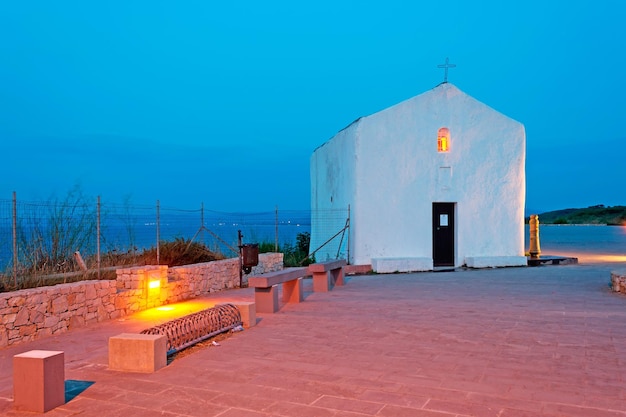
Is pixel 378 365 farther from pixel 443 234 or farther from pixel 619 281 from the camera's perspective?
pixel 443 234

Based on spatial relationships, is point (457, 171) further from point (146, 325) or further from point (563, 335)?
point (146, 325)

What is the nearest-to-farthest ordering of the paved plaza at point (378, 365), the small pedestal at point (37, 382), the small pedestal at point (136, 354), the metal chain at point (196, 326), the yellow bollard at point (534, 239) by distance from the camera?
the small pedestal at point (37, 382) < the paved plaza at point (378, 365) < the small pedestal at point (136, 354) < the metal chain at point (196, 326) < the yellow bollard at point (534, 239)

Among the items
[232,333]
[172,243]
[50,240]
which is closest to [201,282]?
[172,243]

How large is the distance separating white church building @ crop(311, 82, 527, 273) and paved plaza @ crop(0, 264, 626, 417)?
263 inches

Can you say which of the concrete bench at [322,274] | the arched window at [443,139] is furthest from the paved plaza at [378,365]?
the arched window at [443,139]

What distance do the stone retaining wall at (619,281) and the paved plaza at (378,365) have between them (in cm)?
141

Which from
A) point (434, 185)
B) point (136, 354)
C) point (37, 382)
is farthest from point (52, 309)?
point (434, 185)

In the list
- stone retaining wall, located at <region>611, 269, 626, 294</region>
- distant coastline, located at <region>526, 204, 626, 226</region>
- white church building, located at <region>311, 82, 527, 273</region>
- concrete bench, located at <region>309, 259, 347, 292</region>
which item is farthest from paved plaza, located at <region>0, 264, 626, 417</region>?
distant coastline, located at <region>526, 204, 626, 226</region>

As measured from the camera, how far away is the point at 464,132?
1802 centimetres

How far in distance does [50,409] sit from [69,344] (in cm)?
278

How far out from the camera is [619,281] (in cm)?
1184

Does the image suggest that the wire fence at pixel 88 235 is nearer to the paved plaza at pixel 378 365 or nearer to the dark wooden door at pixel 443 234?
the paved plaza at pixel 378 365

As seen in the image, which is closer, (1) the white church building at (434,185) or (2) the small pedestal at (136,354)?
(2) the small pedestal at (136,354)

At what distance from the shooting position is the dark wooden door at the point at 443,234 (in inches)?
709
